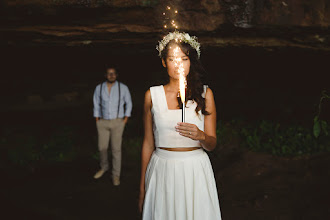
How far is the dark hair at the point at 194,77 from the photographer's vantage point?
113 inches

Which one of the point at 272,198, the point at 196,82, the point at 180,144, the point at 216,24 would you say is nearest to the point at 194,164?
the point at 180,144

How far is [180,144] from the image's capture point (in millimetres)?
2869

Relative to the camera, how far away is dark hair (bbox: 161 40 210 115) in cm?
287

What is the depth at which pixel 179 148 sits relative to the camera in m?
2.89

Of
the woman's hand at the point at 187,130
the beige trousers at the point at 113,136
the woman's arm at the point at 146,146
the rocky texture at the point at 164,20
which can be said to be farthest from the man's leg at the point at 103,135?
the woman's hand at the point at 187,130

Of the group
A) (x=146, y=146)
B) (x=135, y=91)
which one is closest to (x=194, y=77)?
(x=146, y=146)

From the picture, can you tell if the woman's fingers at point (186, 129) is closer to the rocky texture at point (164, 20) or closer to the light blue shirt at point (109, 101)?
the rocky texture at point (164, 20)

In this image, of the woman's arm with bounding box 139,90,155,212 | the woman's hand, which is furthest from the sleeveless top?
the woman's hand

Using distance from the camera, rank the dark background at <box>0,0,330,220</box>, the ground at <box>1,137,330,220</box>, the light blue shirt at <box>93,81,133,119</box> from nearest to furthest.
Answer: the dark background at <box>0,0,330,220</box>, the ground at <box>1,137,330,220</box>, the light blue shirt at <box>93,81,133,119</box>

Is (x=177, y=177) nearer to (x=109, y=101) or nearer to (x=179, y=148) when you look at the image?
(x=179, y=148)

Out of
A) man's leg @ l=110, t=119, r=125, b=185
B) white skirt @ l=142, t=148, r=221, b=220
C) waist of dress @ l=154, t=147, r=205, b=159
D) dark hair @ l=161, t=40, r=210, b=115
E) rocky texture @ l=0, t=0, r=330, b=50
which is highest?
rocky texture @ l=0, t=0, r=330, b=50

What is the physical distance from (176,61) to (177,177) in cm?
104

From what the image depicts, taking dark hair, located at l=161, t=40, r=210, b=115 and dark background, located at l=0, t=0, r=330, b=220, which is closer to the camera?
dark hair, located at l=161, t=40, r=210, b=115

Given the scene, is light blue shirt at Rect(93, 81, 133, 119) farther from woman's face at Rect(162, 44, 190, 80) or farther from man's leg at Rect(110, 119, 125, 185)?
woman's face at Rect(162, 44, 190, 80)
